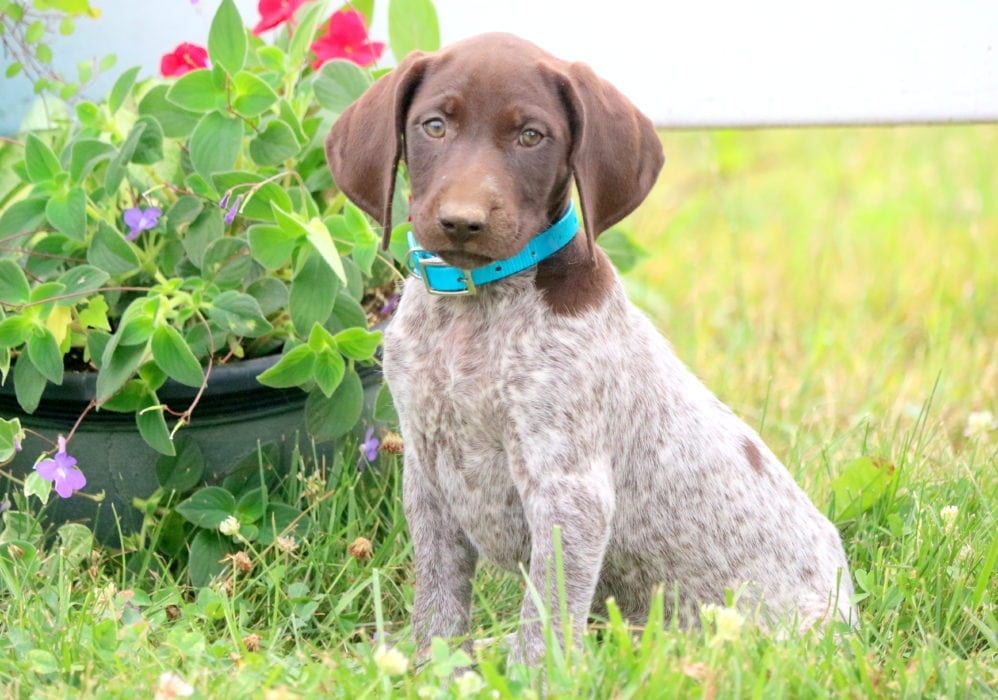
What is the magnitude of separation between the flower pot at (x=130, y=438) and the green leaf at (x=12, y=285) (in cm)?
26

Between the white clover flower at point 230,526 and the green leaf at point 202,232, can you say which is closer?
the white clover flower at point 230,526

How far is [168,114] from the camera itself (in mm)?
3535

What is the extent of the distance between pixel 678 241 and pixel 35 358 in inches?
159

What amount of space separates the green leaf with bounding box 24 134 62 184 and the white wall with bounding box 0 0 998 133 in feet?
4.13

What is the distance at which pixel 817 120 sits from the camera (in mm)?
4715

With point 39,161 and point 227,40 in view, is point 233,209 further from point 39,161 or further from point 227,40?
point 39,161

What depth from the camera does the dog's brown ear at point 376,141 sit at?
273cm

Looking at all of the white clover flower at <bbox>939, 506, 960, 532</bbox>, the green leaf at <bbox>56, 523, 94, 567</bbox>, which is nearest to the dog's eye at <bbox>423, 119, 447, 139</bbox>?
the green leaf at <bbox>56, 523, 94, 567</bbox>

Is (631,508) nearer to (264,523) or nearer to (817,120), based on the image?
(264,523)

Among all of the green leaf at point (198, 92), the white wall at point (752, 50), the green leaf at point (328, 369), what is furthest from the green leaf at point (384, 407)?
the white wall at point (752, 50)

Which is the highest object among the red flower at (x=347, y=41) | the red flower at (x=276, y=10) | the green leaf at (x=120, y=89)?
the red flower at (x=276, y=10)

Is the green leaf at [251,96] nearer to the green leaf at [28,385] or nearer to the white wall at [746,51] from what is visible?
the green leaf at [28,385]

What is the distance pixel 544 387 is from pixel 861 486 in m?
1.29

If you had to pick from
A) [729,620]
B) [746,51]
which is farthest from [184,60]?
[729,620]
